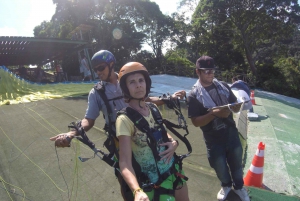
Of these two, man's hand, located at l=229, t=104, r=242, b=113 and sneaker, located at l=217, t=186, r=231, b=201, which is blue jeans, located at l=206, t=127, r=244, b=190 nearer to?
sneaker, located at l=217, t=186, r=231, b=201

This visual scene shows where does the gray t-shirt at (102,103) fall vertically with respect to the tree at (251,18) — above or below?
below

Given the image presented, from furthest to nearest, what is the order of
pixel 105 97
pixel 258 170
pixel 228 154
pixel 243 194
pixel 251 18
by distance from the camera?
pixel 251 18
pixel 258 170
pixel 243 194
pixel 228 154
pixel 105 97

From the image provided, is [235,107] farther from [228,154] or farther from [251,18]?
[251,18]

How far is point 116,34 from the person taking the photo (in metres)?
22.9

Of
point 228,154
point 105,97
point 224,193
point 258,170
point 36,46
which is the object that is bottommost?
point 224,193

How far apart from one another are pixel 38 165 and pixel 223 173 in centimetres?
316

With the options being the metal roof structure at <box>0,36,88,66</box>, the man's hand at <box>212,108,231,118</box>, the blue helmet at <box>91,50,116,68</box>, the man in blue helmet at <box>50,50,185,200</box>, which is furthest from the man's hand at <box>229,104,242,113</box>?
the metal roof structure at <box>0,36,88,66</box>

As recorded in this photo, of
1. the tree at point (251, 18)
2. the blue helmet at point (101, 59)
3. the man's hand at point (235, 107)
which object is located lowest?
the man's hand at point (235, 107)

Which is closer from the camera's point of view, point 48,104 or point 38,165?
point 38,165

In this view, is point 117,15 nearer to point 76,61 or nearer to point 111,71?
point 76,61

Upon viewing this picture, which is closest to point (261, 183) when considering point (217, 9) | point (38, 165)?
point (38, 165)

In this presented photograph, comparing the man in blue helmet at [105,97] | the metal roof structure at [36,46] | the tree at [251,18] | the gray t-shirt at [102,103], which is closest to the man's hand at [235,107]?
the man in blue helmet at [105,97]

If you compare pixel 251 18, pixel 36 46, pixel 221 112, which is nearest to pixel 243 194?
pixel 221 112

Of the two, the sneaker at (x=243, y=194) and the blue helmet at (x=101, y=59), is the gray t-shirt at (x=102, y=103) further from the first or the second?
the sneaker at (x=243, y=194)
